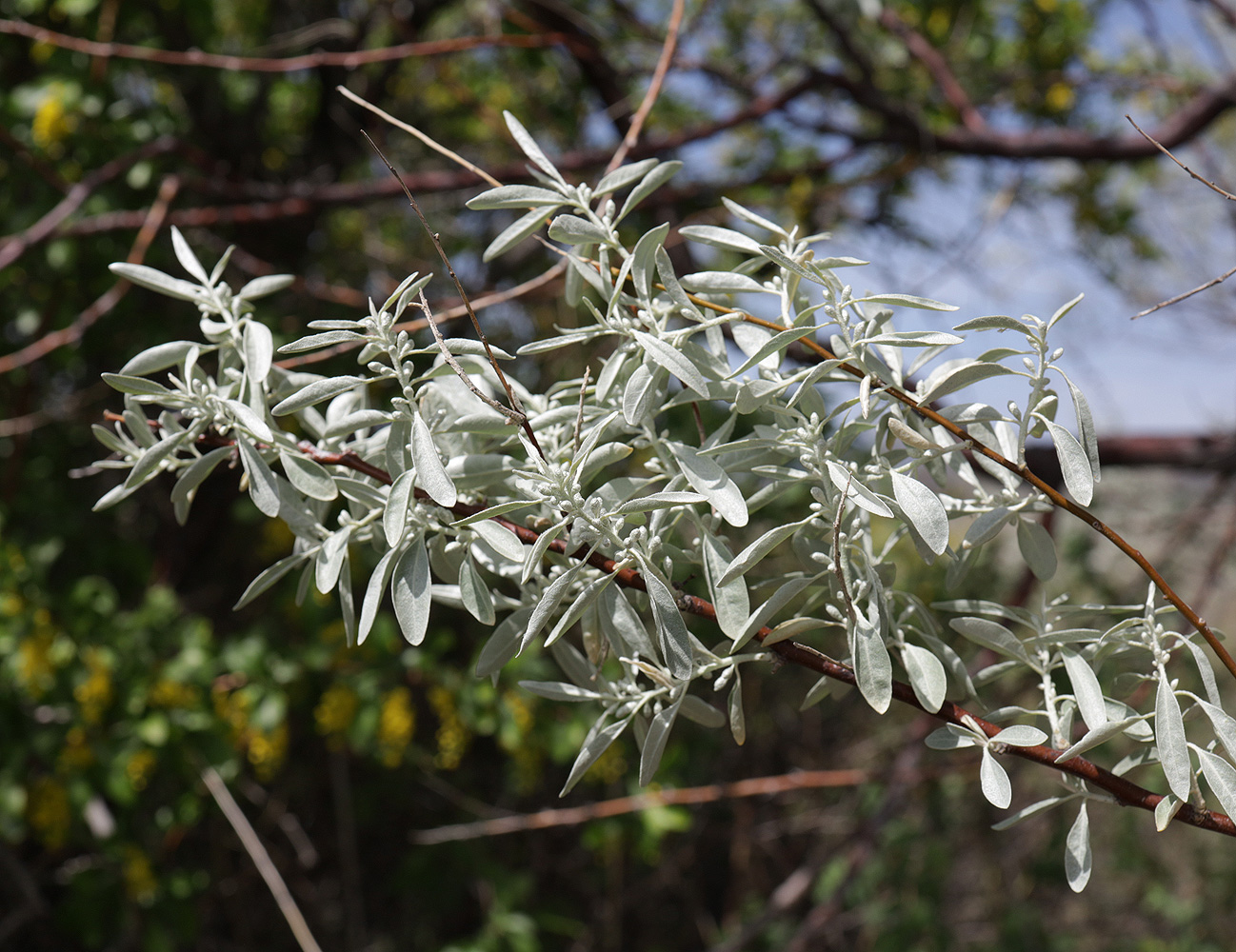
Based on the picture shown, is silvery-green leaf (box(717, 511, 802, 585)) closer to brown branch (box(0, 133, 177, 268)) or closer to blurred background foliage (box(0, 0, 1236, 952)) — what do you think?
blurred background foliage (box(0, 0, 1236, 952))

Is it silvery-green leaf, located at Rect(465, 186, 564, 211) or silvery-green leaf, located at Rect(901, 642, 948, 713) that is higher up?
silvery-green leaf, located at Rect(465, 186, 564, 211)

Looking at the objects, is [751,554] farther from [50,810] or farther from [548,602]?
[50,810]

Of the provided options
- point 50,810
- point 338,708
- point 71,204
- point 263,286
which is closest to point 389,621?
point 338,708

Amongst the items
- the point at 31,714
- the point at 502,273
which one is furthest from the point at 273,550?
the point at 502,273

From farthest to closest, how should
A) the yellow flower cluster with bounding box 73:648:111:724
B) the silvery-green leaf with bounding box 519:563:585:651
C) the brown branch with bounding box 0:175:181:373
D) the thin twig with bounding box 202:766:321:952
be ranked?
1. the yellow flower cluster with bounding box 73:648:111:724
2. the brown branch with bounding box 0:175:181:373
3. the thin twig with bounding box 202:766:321:952
4. the silvery-green leaf with bounding box 519:563:585:651

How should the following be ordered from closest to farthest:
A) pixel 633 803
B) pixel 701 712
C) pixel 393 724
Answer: pixel 701 712
pixel 633 803
pixel 393 724

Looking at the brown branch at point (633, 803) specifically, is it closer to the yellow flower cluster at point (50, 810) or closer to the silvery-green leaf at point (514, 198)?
the yellow flower cluster at point (50, 810)

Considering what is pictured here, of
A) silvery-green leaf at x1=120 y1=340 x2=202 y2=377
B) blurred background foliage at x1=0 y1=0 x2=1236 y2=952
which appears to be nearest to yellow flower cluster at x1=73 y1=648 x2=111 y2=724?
blurred background foliage at x1=0 y1=0 x2=1236 y2=952
